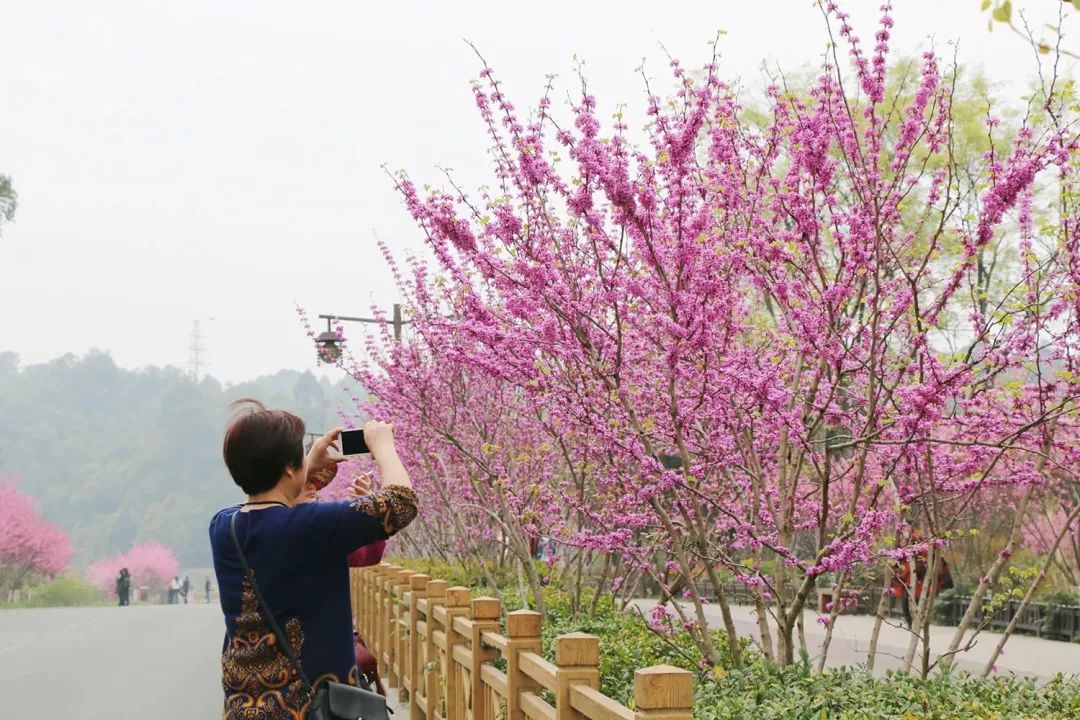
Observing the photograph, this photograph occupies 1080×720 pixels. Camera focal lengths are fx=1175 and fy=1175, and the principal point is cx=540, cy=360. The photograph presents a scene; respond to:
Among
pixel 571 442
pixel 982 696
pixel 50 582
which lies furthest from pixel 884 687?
pixel 50 582

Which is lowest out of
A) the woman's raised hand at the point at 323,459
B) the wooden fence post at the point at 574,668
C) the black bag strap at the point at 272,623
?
the wooden fence post at the point at 574,668

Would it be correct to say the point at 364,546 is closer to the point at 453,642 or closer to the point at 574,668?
the point at 574,668

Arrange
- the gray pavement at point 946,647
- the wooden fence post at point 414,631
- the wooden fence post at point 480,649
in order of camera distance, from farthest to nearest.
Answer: the gray pavement at point 946,647 < the wooden fence post at point 414,631 < the wooden fence post at point 480,649

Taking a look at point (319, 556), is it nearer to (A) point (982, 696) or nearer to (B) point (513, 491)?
(A) point (982, 696)

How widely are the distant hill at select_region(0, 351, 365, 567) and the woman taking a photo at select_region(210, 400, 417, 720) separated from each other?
434 feet

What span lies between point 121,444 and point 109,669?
14843 centimetres

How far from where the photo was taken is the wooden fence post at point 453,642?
675cm

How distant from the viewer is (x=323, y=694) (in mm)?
3033

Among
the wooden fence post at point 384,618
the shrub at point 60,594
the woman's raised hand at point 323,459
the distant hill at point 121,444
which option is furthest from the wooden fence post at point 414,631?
the distant hill at point 121,444

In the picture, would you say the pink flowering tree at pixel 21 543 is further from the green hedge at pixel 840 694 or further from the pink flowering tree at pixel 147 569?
the green hedge at pixel 840 694

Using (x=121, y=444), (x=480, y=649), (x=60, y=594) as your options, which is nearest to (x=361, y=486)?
→ (x=480, y=649)

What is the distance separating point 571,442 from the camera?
10.0m

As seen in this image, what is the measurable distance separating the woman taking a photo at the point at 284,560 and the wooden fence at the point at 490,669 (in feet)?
2.63

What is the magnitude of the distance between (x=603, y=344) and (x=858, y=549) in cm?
176
